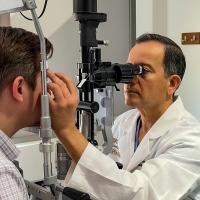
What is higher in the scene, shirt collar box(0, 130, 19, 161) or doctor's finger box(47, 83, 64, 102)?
doctor's finger box(47, 83, 64, 102)

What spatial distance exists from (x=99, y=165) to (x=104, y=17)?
0.47m

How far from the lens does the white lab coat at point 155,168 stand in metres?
1.09

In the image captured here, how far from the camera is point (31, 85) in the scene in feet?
2.90

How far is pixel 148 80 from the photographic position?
138 centimetres

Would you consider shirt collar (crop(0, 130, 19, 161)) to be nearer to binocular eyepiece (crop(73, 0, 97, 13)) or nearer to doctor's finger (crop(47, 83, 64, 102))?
doctor's finger (crop(47, 83, 64, 102))

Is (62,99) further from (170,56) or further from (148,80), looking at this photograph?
(170,56)

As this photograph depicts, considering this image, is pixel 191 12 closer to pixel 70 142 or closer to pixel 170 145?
pixel 170 145

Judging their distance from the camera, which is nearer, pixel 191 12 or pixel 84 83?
pixel 84 83

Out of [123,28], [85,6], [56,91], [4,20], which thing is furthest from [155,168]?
[123,28]

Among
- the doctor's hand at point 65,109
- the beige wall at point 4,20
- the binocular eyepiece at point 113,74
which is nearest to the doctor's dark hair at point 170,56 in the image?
the binocular eyepiece at point 113,74

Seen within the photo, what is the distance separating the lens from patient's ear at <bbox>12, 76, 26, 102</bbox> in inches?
33.6

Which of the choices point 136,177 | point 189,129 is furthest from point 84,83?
point 189,129

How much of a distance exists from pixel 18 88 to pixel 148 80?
2.10 ft

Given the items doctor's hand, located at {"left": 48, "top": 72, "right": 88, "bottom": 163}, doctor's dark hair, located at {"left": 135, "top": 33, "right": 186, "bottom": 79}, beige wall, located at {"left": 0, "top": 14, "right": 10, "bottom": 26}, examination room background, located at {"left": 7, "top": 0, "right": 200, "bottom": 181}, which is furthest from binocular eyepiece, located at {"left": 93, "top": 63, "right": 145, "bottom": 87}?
examination room background, located at {"left": 7, "top": 0, "right": 200, "bottom": 181}
